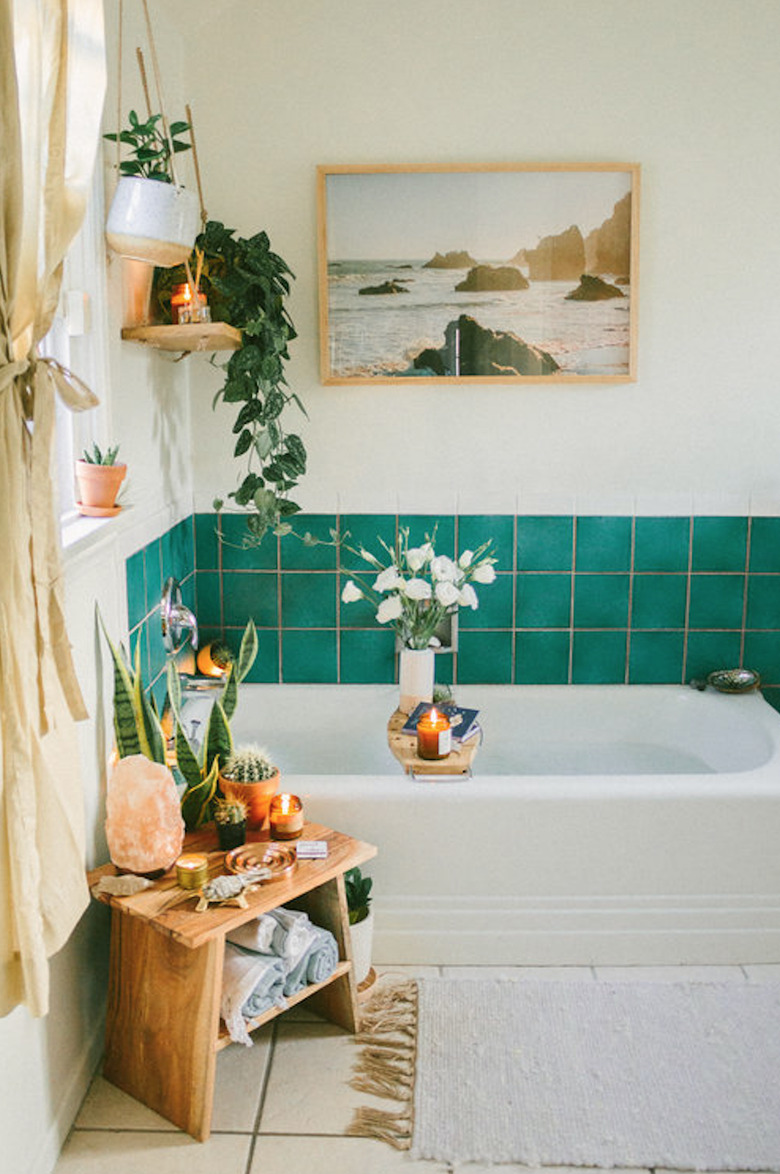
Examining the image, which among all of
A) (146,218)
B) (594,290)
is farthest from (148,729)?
(594,290)

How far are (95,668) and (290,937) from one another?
2.42ft

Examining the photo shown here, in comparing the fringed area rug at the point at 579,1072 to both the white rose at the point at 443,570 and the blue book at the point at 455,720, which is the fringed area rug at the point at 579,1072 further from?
the white rose at the point at 443,570

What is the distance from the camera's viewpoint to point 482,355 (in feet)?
12.0

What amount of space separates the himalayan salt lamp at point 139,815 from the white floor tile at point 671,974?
4.07 feet

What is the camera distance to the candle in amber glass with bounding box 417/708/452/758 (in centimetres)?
305

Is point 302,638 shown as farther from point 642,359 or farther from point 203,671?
point 642,359

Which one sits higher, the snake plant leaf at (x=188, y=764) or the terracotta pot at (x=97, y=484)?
the terracotta pot at (x=97, y=484)

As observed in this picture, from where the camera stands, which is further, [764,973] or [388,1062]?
[764,973]

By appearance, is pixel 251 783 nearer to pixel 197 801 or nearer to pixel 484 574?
pixel 197 801

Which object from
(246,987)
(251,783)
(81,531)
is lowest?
(246,987)

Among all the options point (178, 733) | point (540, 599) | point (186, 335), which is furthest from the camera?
point (540, 599)

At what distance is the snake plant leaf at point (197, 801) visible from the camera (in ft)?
9.02

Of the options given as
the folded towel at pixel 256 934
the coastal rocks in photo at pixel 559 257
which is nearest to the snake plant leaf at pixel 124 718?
the folded towel at pixel 256 934

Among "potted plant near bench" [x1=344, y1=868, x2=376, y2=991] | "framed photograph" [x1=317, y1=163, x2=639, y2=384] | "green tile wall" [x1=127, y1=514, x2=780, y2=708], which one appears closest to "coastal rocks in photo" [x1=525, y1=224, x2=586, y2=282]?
"framed photograph" [x1=317, y1=163, x2=639, y2=384]
